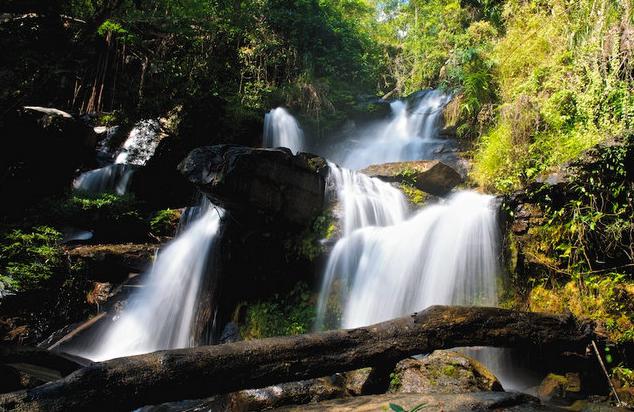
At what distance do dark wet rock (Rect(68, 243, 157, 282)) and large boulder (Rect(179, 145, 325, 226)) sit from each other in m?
2.90

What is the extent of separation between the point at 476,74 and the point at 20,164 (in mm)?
11890

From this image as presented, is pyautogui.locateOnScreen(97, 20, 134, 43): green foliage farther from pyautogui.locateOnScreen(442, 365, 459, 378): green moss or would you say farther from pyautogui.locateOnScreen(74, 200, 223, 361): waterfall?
pyautogui.locateOnScreen(442, 365, 459, 378): green moss

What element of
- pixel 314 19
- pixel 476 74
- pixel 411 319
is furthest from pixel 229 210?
pixel 314 19

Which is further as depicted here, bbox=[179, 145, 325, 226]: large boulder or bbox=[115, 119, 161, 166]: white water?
bbox=[115, 119, 161, 166]: white water

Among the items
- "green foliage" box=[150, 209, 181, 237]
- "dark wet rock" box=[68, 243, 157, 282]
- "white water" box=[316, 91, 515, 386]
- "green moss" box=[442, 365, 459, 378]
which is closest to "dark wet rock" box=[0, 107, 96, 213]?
"dark wet rock" box=[68, 243, 157, 282]

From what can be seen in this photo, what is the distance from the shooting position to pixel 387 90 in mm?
18016

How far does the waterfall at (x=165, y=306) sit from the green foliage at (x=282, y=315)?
1.34 meters

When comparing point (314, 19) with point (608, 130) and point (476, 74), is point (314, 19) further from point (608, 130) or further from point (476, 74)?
point (608, 130)

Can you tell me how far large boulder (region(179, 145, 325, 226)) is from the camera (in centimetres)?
638

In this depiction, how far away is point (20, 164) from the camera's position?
10531mm

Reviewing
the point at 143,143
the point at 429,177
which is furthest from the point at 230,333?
the point at 143,143

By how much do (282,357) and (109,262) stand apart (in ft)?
23.8

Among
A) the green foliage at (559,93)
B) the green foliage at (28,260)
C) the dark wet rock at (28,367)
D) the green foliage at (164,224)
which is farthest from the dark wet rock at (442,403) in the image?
the green foliage at (164,224)

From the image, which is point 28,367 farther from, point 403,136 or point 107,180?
point 403,136
